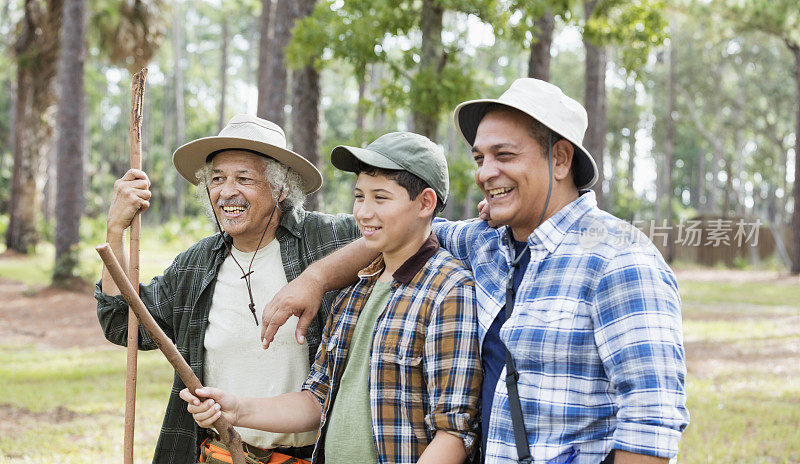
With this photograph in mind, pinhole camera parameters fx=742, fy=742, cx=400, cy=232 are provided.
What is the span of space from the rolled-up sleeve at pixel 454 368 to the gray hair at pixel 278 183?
3.57 feet

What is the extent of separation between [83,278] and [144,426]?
28.1 feet

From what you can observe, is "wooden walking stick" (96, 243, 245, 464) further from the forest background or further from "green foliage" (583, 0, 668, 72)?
"green foliage" (583, 0, 668, 72)

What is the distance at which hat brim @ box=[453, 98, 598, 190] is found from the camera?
2385mm

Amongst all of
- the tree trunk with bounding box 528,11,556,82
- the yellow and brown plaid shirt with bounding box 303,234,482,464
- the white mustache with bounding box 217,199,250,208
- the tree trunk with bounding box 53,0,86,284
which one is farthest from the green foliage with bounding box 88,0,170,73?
the yellow and brown plaid shirt with bounding box 303,234,482,464

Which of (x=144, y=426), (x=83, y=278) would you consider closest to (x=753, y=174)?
(x=83, y=278)

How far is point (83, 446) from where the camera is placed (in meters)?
5.80

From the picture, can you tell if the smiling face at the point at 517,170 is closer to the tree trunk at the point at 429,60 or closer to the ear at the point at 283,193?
the ear at the point at 283,193

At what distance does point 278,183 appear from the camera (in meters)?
3.16

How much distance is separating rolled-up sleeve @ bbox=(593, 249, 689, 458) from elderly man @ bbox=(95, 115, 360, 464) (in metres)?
1.34

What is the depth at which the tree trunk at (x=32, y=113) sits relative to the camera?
18.2 meters

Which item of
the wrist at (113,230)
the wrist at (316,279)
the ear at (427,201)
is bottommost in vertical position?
the wrist at (316,279)

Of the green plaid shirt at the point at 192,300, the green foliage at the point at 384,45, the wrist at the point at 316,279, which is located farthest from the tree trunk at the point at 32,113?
the wrist at the point at 316,279

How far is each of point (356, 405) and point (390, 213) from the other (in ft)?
2.18

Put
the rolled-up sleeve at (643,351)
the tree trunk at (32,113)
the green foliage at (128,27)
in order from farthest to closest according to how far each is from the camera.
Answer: the green foliage at (128,27)
the tree trunk at (32,113)
the rolled-up sleeve at (643,351)
